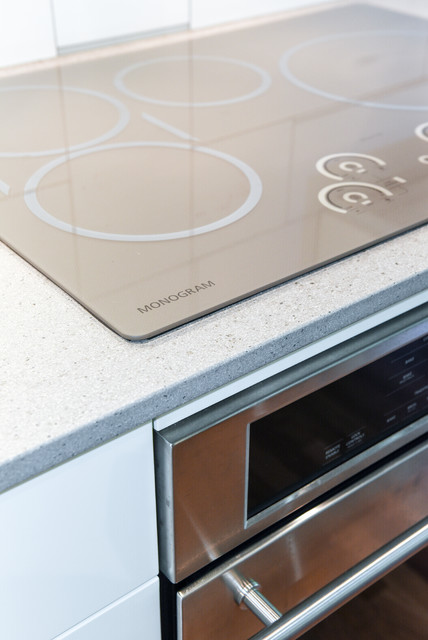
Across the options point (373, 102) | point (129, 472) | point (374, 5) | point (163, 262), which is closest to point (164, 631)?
point (129, 472)

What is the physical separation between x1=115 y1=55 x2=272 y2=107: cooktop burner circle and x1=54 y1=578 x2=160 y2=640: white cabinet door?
0.56m

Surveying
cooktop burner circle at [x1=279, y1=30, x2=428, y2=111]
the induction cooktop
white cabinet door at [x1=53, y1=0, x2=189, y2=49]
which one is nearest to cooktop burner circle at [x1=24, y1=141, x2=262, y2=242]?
the induction cooktop

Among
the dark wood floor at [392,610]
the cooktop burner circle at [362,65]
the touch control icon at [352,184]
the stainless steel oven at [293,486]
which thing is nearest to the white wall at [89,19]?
the cooktop burner circle at [362,65]

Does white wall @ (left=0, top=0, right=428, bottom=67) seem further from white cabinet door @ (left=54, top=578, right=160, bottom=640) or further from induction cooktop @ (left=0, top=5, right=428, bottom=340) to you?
white cabinet door @ (left=54, top=578, right=160, bottom=640)

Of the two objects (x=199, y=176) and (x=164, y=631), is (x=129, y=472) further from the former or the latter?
(x=199, y=176)

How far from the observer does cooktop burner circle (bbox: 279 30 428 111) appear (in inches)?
36.7

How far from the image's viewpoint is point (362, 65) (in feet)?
3.38

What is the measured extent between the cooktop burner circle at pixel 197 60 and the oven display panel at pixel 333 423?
1.36ft

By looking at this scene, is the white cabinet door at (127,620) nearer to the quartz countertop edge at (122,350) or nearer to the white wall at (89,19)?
the quartz countertop edge at (122,350)

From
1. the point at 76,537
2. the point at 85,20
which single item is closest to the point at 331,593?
the point at 76,537

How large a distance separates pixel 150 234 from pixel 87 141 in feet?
0.77

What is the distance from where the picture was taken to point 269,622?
61 centimetres

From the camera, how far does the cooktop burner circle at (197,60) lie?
898 millimetres

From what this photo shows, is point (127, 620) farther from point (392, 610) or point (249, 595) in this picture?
point (392, 610)
